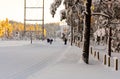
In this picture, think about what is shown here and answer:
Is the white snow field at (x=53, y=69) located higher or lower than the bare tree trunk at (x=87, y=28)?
lower

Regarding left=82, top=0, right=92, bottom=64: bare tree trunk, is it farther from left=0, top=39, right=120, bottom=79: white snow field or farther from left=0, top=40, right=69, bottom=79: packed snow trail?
left=0, top=40, right=69, bottom=79: packed snow trail

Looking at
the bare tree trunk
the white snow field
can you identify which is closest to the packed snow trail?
the white snow field

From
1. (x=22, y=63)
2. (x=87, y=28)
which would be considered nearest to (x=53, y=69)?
(x=22, y=63)

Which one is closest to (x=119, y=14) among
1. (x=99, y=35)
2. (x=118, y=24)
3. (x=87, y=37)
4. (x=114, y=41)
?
(x=118, y=24)

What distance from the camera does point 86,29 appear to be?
24.0m

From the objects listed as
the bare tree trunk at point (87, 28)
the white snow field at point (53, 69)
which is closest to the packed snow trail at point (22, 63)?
the white snow field at point (53, 69)

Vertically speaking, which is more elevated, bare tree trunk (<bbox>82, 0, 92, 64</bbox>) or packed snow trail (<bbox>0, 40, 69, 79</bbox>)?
bare tree trunk (<bbox>82, 0, 92, 64</bbox>)

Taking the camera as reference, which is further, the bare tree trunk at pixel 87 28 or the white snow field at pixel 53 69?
the bare tree trunk at pixel 87 28

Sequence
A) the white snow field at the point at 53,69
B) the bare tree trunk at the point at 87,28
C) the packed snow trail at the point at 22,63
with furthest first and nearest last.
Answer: the bare tree trunk at the point at 87,28, the packed snow trail at the point at 22,63, the white snow field at the point at 53,69

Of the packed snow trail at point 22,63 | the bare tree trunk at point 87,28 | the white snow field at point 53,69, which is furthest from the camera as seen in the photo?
the bare tree trunk at point 87,28

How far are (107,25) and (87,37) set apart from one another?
36.2 ft

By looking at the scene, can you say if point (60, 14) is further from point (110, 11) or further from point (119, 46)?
point (119, 46)

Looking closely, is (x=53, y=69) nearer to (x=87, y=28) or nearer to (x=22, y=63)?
(x=22, y=63)

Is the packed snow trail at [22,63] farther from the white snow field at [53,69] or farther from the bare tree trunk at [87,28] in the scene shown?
the bare tree trunk at [87,28]
